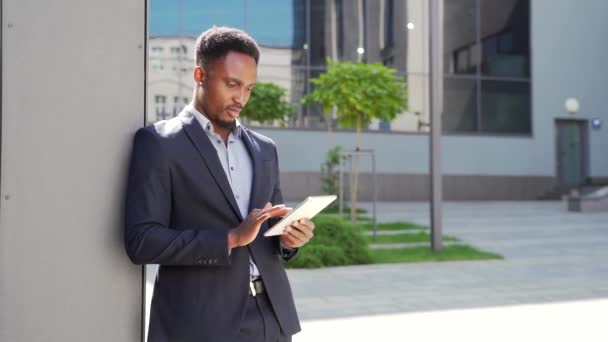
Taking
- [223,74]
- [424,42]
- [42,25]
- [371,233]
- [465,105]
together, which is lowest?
[371,233]

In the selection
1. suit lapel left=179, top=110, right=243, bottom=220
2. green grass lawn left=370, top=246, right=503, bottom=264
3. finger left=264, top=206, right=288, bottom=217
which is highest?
suit lapel left=179, top=110, right=243, bottom=220

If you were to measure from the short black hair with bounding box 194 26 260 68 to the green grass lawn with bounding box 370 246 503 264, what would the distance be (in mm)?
8149

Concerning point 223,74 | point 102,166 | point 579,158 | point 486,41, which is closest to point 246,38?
point 223,74

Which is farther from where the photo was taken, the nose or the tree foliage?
the tree foliage

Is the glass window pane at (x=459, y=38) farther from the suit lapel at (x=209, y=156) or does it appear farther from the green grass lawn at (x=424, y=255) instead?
the suit lapel at (x=209, y=156)

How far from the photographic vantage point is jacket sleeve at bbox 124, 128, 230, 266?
185cm

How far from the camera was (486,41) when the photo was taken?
24.0 meters

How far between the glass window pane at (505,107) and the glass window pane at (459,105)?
0.39 meters

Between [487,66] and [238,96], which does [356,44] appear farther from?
[238,96]

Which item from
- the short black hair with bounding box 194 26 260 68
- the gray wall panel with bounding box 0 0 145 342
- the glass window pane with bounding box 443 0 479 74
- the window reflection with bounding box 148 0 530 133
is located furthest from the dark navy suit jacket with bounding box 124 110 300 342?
the glass window pane with bounding box 443 0 479 74

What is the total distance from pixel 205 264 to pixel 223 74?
0.57 meters

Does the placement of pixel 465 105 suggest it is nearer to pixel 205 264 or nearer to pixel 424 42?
pixel 424 42

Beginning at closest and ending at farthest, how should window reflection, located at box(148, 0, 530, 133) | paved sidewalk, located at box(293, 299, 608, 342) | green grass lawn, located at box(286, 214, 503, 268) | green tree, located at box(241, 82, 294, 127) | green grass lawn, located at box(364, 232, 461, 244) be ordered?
paved sidewalk, located at box(293, 299, 608, 342) < green grass lawn, located at box(286, 214, 503, 268) < green grass lawn, located at box(364, 232, 461, 244) < green tree, located at box(241, 82, 294, 127) < window reflection, located at box(148, 0, 530, 133)

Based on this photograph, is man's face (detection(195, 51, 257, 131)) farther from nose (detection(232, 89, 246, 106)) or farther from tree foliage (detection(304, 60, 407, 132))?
tree foliage (detection(304, 60, 407, 132))
